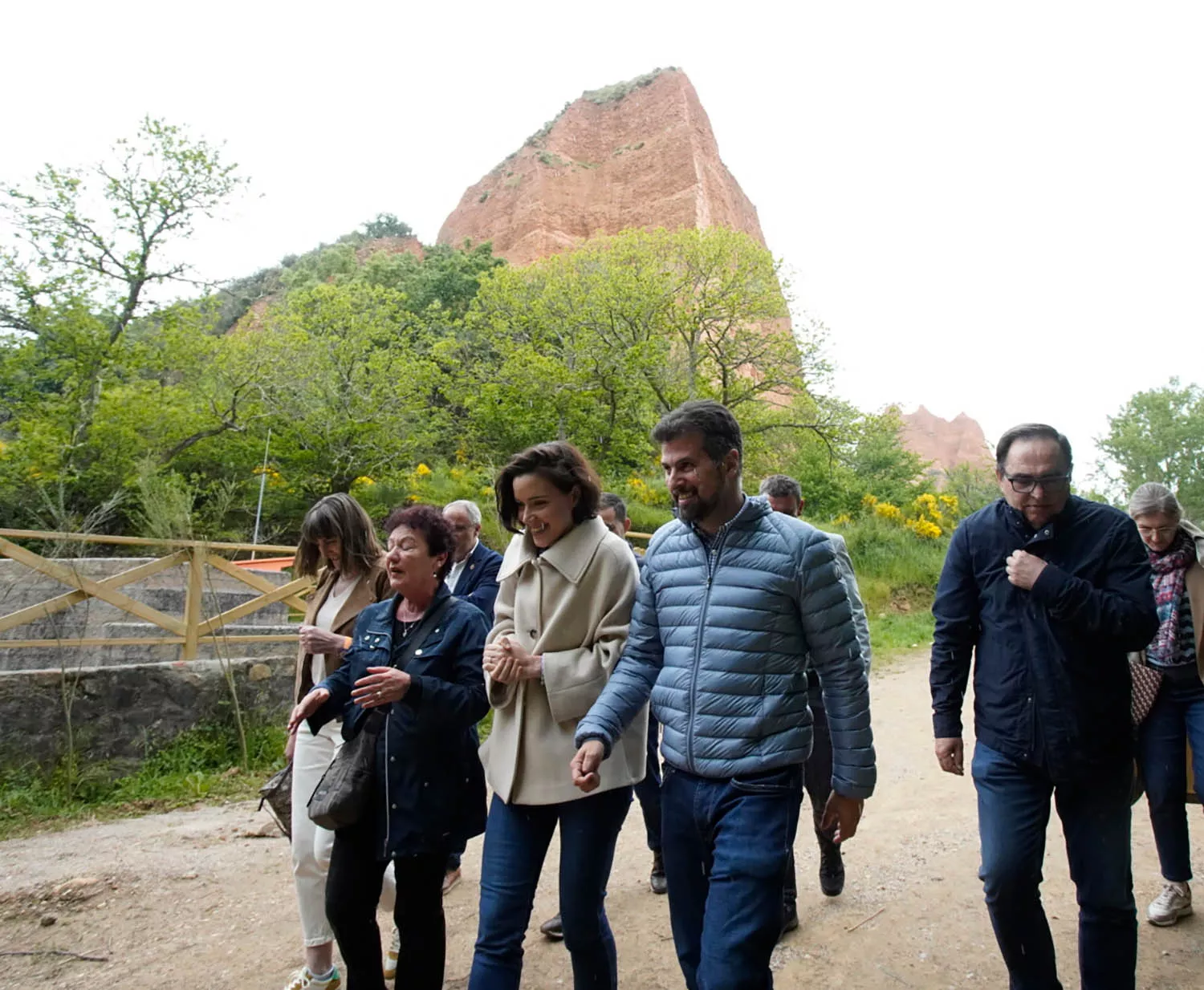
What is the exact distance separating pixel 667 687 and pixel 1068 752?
3.84ft

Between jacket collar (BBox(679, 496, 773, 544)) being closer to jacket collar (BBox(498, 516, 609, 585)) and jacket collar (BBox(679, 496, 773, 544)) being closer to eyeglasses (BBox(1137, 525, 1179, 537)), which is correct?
jacket collar (BBox(498, 516, 609, 585))

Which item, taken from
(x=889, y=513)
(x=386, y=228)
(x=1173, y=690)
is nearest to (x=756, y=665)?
(x=1173, y=690)

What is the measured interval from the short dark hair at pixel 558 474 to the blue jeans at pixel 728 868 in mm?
904

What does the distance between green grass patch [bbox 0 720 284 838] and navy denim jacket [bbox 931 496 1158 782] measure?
17.7 ft

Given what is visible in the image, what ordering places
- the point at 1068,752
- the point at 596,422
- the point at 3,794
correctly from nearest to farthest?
1. the point at 1068,752
2. the point at 3,794
3. the point at 596,422

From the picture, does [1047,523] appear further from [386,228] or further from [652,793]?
[386,228]

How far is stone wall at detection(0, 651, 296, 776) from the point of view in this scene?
18.5 feet

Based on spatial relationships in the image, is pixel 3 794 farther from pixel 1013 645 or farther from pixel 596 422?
pixel 596 422

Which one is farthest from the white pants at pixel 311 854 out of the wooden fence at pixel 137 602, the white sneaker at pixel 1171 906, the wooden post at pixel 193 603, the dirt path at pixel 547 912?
the wooden post at pixel 193 603

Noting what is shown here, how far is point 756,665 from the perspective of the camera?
2.18 meters

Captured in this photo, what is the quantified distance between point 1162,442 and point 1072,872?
48.2 metres

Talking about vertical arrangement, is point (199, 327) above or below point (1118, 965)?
above

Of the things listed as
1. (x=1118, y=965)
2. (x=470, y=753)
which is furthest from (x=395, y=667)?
(x=1118, y=965)

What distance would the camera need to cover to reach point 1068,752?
7.48 ft
